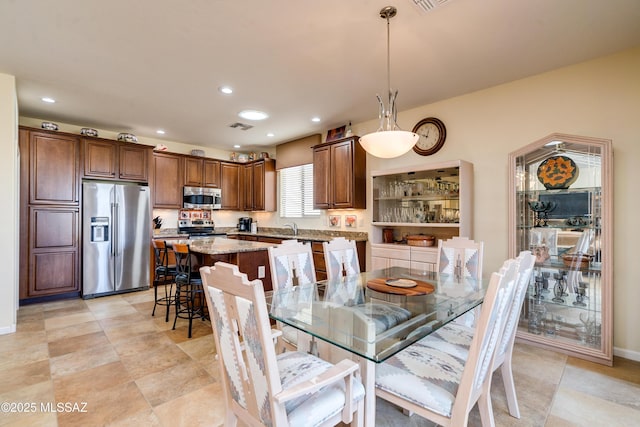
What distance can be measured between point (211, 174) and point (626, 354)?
20.9 ft

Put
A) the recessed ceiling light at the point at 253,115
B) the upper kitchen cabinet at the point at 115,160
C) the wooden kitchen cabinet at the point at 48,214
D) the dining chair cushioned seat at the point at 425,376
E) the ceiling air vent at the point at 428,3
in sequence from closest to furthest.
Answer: the dining chair cushioned seat at the point at 425,376 → the ceiling air vent at the point at 428,3 → the wooden kitchen cabinet at the point at 48,214 → the recessed ceiling light at the point at 253,115 → the upper kitchen cabinet at the point at 115,160

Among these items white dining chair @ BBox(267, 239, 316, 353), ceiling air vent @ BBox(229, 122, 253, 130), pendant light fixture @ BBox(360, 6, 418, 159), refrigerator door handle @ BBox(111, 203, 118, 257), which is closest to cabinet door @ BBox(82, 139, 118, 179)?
refrigerator door handle @ BBox(111, 203, 118, 257)

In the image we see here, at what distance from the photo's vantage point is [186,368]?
246cm

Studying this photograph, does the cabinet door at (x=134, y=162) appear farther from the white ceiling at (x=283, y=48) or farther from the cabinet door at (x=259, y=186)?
the cabinet door at (x=259, y=186)

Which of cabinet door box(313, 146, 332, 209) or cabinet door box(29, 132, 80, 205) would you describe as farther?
cabinet door box(313, 146, 332, 209)

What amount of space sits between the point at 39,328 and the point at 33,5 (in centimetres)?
314

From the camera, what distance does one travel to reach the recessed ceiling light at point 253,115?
4.16 m

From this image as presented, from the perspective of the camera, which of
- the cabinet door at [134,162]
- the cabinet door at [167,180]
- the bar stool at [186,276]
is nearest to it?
the bar stool at [186,276]

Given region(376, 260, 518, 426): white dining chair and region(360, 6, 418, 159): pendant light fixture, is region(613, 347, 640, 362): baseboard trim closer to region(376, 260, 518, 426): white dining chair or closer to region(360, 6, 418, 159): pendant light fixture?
region(376, 260, 518, 426): white dining chair

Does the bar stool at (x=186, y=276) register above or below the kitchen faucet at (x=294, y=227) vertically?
below

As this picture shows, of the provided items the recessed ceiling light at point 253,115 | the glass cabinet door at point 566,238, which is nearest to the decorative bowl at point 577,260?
the glass cabinet door at point 566,238

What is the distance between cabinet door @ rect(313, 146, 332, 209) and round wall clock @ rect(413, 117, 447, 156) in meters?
1.40

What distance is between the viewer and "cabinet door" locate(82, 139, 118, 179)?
4539 millimetres

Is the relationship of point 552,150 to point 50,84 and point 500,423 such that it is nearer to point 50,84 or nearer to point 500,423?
point 500,423
